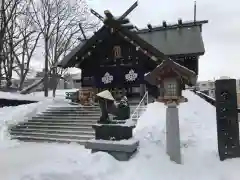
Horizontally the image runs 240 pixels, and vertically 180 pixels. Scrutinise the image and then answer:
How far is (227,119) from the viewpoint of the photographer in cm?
727

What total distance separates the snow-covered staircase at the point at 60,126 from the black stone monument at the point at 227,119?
5.89m

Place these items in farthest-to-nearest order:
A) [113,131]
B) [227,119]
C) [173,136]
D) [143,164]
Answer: [113,131] → [227,119] → [173,136] → [143,164]

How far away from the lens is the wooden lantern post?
7.03 m

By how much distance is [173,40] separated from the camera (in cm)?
1817

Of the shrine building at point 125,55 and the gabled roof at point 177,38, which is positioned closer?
the gabled roof at point 177,38

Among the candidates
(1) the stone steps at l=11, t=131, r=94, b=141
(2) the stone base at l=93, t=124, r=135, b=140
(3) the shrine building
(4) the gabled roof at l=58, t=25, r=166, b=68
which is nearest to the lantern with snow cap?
(2) the stone base at l=93, t=124, r=135, b=140

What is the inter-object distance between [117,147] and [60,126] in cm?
671

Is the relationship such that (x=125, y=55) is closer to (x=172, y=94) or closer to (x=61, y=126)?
(x=61, y=126)

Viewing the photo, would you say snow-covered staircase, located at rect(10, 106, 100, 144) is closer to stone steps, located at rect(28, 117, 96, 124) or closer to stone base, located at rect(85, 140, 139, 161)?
stone steps, located at rect(28, 117, 96, 124)

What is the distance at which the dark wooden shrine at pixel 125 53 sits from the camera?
17.0 metres

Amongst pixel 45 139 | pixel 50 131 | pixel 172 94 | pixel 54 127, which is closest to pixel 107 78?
pixel 54 127

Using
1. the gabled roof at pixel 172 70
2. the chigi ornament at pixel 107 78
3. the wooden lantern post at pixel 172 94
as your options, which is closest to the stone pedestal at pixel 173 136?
the wooden lantern post at pixel 172 94

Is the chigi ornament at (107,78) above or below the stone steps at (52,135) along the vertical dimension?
above

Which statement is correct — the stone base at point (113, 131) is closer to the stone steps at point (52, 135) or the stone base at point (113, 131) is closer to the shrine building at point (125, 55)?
the stone steps at point (52, 135)
